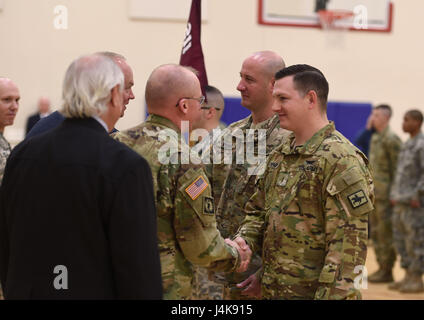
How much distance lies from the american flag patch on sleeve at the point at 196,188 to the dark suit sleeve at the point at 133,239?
0.47 meters

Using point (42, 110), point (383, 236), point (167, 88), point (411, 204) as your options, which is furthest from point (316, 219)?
point (42, 110)

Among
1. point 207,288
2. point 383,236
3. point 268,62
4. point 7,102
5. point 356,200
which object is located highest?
point 268,62

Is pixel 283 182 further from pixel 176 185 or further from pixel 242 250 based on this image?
pixel 176 185

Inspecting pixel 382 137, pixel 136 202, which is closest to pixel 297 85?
pixel 136 202

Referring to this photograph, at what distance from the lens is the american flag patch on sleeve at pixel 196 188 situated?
226 centimetres

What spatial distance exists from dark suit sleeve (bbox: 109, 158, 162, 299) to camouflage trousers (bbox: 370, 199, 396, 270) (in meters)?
5.65

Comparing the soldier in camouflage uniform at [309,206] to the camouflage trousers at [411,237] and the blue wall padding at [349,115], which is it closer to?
the camouflage trousers at [411,237]

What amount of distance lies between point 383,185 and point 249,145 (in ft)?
13.9

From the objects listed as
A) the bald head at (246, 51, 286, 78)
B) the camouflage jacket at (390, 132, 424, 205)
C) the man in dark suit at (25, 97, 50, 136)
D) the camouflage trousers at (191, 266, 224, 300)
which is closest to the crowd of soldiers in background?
the bald head at (246, 51, 286, 78)

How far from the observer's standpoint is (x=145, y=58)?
29.0ft

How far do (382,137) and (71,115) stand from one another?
5.83 metres

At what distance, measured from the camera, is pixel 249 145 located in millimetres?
3367

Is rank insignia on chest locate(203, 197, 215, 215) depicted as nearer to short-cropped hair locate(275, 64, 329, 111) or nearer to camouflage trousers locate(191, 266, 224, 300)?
short-cropped hair locate(275, 64, 329, 111)

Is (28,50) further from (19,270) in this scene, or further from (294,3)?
(19,270)
